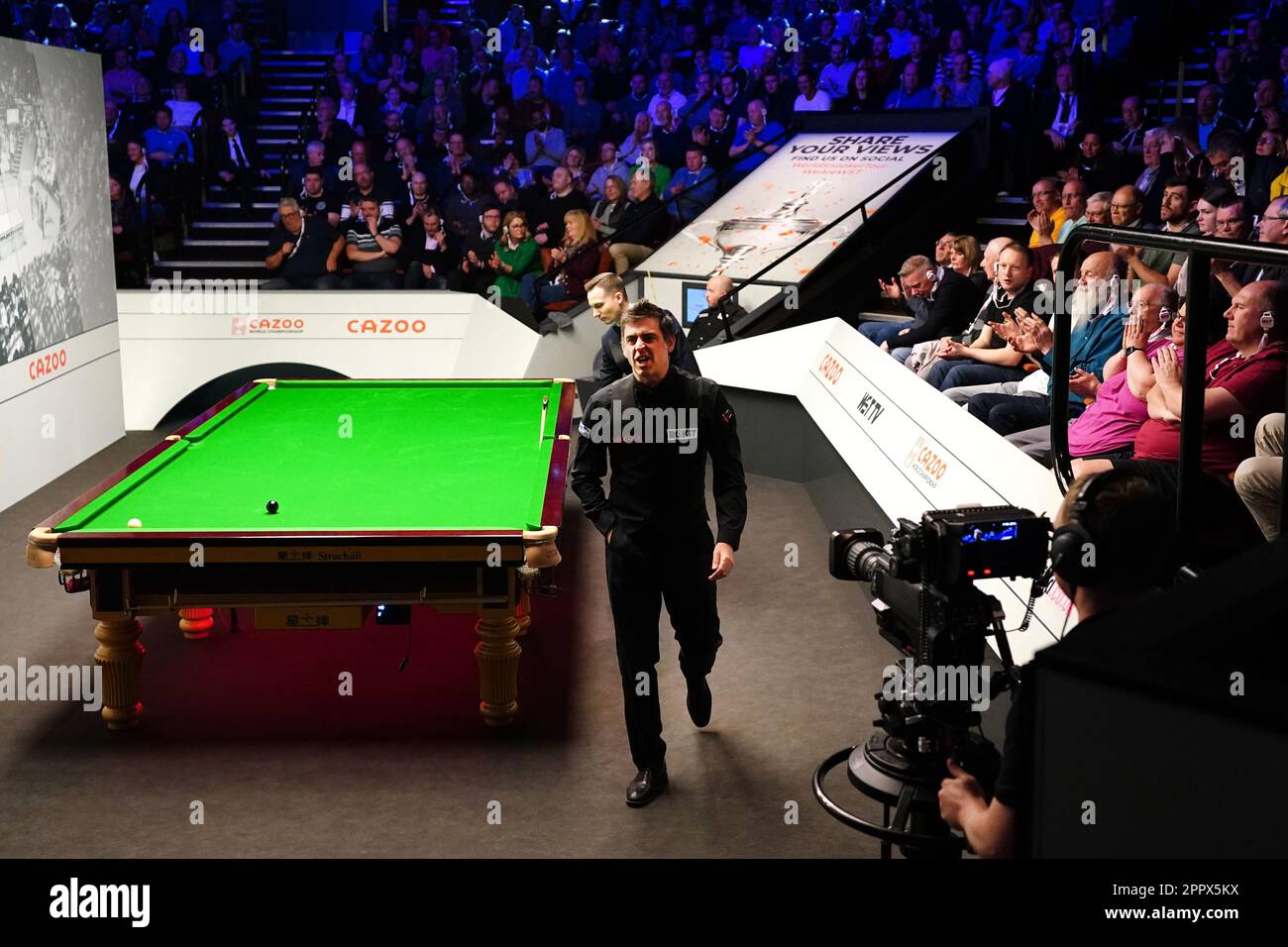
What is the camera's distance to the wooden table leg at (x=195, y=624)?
231 inches

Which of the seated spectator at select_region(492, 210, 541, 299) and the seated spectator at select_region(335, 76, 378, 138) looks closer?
the seated spectator at select_region(492, 210, 541, 299)

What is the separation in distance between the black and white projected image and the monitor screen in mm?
4496

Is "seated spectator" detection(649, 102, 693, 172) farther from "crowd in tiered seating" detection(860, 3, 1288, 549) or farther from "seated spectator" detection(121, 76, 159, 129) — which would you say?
"seated spectator" detection(121, 76, 159, 129)

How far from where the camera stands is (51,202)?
29.4ft

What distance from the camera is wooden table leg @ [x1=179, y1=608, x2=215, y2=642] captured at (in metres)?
5.88

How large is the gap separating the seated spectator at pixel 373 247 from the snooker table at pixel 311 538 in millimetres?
5925

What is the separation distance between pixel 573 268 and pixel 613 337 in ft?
15.8

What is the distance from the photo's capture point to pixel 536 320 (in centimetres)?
1126

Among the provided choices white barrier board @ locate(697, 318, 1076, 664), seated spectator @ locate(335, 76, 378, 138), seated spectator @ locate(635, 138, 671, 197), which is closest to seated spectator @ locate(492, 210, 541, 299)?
seated spectator @ locate(635, 138, 671, 197)

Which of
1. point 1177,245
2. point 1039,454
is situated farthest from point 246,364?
point 1177,245

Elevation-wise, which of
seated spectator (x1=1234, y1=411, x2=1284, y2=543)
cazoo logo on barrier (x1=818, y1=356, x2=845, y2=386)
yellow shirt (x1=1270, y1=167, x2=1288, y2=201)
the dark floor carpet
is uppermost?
yellow shirt (x1=1270, y1=167, x2=1288, y2=201)

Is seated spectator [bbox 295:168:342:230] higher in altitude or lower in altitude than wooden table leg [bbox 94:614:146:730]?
higher

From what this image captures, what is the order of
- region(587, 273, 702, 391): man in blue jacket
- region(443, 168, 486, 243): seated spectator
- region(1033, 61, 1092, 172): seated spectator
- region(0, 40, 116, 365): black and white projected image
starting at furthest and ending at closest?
region(443, 168, 486, 243): seated spectator → region(1033, 61, 1092, 172): seated spectator → region(0, 40, 116, 365): black and white projected image → region(587, 273, 702, 391): man in blue jacket

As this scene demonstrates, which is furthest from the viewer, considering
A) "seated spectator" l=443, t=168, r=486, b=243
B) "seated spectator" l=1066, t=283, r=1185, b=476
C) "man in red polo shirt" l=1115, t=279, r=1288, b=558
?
"seated spectator" l=443, t=168, r=486, b=243
